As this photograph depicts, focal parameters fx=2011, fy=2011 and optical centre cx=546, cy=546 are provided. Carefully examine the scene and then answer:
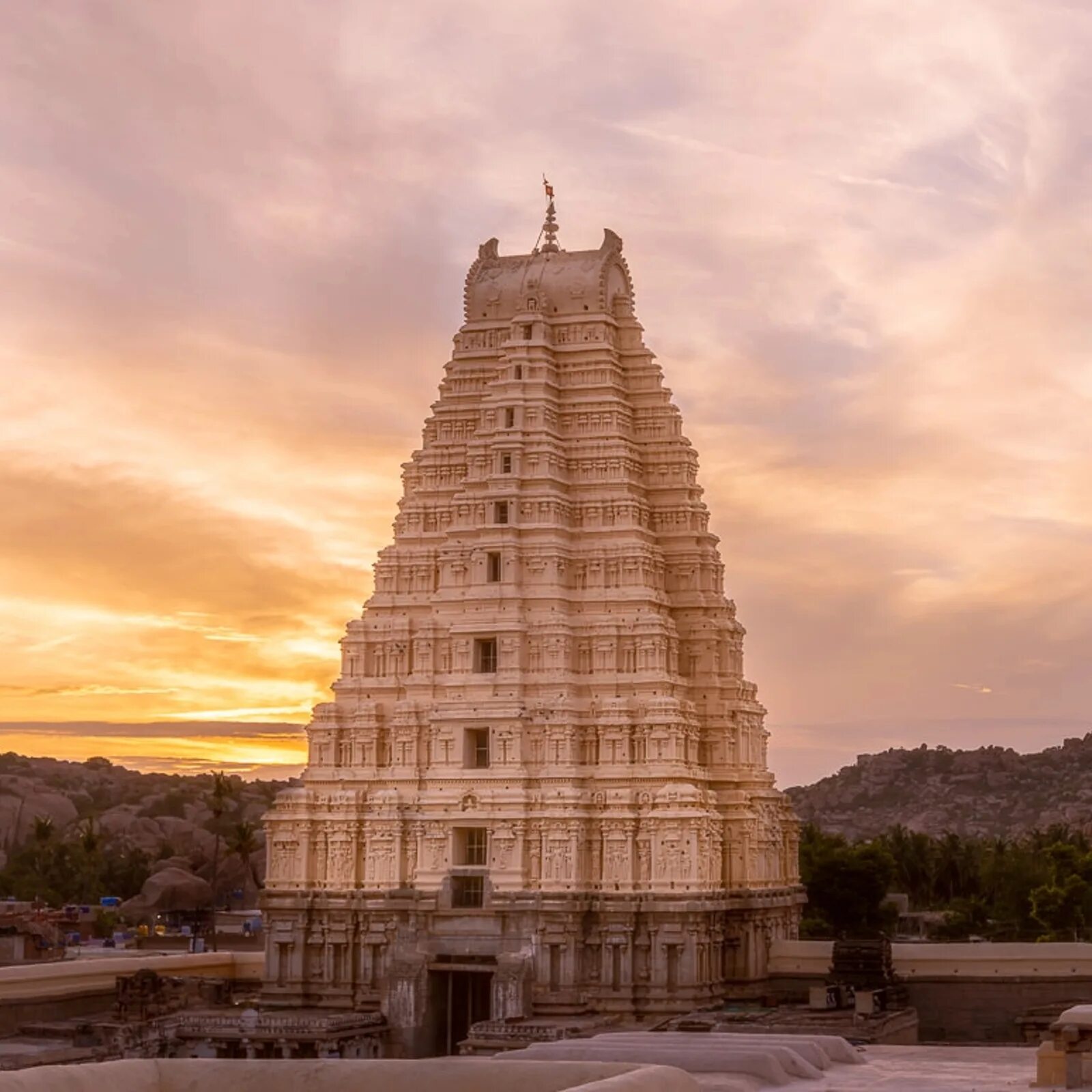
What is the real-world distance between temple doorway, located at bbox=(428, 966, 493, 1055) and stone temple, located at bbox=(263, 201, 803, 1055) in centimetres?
8

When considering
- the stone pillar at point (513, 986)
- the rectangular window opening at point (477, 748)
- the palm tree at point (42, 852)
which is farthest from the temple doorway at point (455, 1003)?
the palm tree at point (42, 852)

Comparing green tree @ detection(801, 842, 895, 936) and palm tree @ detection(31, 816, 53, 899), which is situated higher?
palm tree @ detection(31, 816, 53, 899)

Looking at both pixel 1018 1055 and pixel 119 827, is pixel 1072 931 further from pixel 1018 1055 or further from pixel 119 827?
pixel 119 827

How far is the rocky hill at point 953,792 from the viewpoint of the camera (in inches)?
6934

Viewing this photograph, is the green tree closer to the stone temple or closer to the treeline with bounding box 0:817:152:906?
the stone temple

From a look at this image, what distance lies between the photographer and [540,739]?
56.8m

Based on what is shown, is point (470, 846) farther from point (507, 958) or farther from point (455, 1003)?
point (455, 1003)

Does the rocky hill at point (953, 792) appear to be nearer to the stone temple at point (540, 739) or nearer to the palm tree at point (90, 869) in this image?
the palm tree at point (90, 869)

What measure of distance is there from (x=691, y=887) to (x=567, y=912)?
3450 mm

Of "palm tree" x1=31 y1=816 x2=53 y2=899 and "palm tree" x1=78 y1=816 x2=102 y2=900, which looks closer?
"palm tree" x1=78 y1=816 x2=102 y2=900

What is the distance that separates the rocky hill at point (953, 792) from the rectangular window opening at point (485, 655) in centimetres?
11654

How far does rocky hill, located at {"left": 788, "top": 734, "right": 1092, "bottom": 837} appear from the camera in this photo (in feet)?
578

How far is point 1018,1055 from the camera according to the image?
37.0 m

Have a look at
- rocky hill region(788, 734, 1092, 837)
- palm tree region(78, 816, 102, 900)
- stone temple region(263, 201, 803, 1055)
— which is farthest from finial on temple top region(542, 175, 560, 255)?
rocky hill region(788, 734, 1092, 837)
